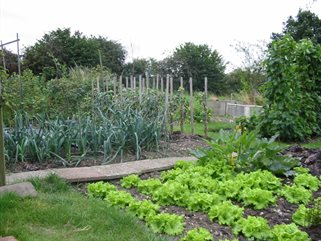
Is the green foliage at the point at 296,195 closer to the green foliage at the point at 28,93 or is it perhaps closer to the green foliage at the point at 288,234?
the green foliage at the point at 288,234

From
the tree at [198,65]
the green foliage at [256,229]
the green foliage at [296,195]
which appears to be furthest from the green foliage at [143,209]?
the tree at [198,65]

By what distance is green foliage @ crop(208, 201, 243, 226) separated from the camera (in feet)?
8.96

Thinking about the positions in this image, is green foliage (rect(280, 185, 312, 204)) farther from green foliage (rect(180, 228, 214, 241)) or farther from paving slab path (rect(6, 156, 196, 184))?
paving slab path (rect(6, 156, 196, 184))

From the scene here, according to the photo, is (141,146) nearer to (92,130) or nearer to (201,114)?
(92,130)

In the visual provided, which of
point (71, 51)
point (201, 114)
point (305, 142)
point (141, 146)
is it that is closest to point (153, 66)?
point (71, 51)

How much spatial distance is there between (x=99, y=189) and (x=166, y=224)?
954 millimetres

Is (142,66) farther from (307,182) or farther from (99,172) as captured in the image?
(307,182)

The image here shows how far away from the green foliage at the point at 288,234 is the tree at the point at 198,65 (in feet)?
64.9

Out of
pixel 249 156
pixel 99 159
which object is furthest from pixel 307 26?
pixel 99 159

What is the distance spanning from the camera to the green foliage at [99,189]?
3.34 m

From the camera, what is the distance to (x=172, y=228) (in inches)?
→ 102

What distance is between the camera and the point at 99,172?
12.7 ft

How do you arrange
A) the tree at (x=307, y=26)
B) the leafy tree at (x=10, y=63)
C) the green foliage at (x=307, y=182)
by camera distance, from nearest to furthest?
1. the green foliage at (x=307, y=182)
2. the leafy tree at (x=10, y=63)
3. the tree at (x=307, y=26)

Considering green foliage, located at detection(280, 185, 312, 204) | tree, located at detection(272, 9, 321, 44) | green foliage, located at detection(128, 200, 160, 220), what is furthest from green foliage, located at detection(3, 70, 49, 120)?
tree, located at detection(272, 9, 321, 44)
